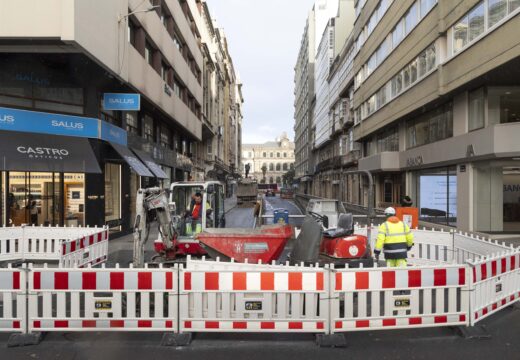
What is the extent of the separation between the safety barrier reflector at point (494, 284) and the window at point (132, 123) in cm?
1608

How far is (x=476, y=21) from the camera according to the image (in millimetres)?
16453

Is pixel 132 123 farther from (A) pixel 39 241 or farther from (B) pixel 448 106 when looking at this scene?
(B) pixel 448 106

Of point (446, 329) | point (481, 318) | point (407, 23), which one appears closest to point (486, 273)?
point (481, 318)

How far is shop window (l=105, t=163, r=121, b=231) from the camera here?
51.5ft

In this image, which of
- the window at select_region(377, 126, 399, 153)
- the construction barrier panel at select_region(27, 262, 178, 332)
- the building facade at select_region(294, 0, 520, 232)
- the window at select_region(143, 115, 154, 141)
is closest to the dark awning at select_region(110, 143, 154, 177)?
the window at select_region(143, 115, 154, 141)

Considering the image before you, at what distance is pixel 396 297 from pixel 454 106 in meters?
17.4

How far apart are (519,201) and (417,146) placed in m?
8.28

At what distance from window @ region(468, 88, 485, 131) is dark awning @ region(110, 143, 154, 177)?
51.2 feet

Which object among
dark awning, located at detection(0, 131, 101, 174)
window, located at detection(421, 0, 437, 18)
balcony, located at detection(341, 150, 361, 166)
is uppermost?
window, located at detection(421, 0, 437, 18)

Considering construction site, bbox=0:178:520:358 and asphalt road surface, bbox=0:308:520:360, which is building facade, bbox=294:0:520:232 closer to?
construction site, bbox=0:178:520:358

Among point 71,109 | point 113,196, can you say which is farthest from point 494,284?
→ point 113,196

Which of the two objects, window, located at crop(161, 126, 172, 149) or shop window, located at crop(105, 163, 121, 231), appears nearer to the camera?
shop window, located at crop(105, 163, 121, 231)

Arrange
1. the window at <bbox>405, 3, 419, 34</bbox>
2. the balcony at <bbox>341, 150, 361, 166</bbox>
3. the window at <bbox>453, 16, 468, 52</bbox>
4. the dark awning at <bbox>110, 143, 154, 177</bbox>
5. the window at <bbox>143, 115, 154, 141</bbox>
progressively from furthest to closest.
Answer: the balcony at <bbox>341, 150, 361, 166</bbox>, the window at <bbox>405, 3, 419, 34</bbox>, the window at <bbox>143, 115, 154, 141</bbox>, the window at <bbox>453, 16, 468, 52</bbox>, the dark awning at <bbox>110, 143, 154, 177</bbox>

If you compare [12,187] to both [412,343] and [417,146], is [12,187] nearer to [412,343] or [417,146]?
[412,343]
